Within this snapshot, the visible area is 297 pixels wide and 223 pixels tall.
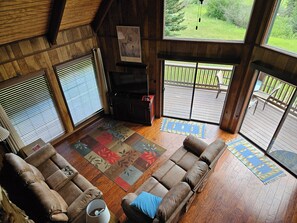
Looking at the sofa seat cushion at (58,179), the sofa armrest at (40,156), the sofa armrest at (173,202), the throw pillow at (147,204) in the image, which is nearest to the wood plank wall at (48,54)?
the sofa armrest at (40,156)

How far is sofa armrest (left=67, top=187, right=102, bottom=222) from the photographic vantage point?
115 inches

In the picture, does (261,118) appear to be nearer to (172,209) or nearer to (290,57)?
(290,57)

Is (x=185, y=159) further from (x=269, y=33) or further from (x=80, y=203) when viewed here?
(x=269, y=33)

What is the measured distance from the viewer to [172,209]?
268 centimetres

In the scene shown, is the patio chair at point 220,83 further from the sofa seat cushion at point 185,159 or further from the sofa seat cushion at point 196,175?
the sofa seat cushion at point 196,175

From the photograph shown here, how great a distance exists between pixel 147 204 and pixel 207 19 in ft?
13.2

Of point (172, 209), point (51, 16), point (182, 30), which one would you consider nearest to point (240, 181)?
point (172, 209)

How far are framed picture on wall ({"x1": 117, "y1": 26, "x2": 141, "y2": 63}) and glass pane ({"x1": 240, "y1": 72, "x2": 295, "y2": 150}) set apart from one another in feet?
10.9

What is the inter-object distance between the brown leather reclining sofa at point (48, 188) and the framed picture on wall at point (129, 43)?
301 cm

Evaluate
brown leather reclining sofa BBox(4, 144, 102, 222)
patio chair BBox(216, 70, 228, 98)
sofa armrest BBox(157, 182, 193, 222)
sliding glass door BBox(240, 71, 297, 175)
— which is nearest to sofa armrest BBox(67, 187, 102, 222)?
brown leather reclining sofa BBox(4, 144, 102, 222)

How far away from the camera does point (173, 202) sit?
8.98ft

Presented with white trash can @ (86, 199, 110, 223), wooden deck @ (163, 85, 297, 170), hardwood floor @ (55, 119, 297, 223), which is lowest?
hardwood floor @ (55, 119, 297, 223)

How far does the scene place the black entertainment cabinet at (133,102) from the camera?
17.6 feet

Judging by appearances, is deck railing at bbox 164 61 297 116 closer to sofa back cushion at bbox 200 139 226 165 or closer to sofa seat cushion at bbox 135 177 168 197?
sofa back cushion at bbox 200 139 226 165
